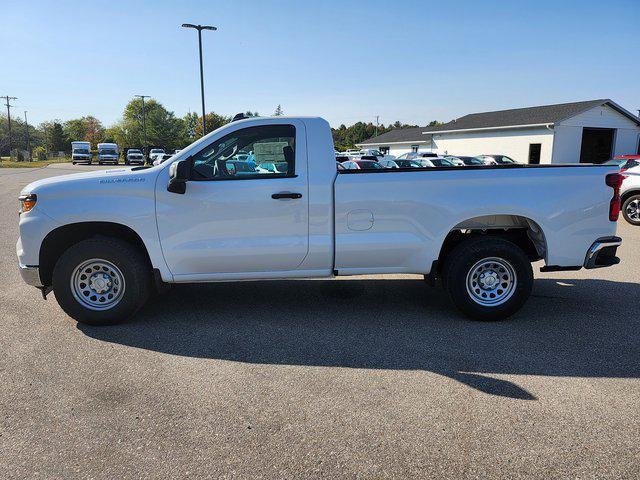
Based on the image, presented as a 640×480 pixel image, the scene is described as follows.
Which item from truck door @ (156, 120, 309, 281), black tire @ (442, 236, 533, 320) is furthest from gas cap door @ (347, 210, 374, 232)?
black tire @ (442, 236, 533, 320)

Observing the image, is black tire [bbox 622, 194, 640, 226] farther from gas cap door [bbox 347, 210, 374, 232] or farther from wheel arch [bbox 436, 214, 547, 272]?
gas cap door [bbox 347, 210, 374, 232]

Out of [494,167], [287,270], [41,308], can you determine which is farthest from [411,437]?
[41,308]

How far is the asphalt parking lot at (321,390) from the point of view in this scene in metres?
2.82

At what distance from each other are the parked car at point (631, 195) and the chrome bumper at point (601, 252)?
7.81 metres

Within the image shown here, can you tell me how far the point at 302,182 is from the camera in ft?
15.5

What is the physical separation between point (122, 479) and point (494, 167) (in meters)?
4.16

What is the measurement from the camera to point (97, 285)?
16.0ft

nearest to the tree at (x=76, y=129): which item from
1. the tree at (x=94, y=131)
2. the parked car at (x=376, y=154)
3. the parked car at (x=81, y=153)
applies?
the tree at (x=94, y=131)

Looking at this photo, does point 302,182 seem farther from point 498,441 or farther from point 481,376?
point 498,441

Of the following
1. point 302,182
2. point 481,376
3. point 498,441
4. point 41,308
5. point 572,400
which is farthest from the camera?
point 41,308

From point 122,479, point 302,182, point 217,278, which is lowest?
point 122,479

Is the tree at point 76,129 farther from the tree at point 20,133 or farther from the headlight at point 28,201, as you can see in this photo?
the headlight at point 28,201

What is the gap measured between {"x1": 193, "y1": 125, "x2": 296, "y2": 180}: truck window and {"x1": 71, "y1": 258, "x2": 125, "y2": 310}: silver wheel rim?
1342 millimetres

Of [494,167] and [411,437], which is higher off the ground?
[494,167]
